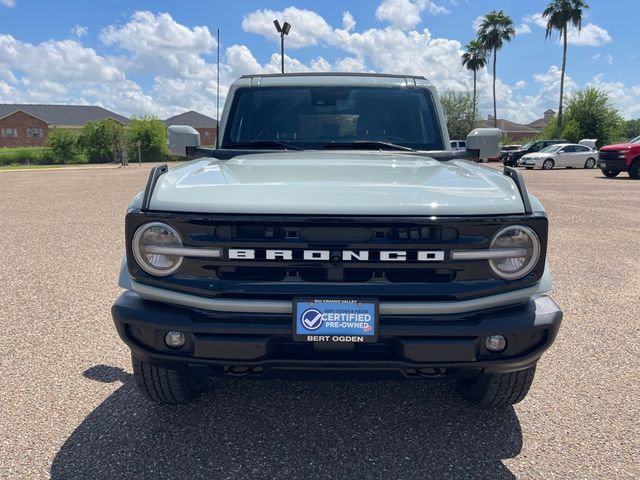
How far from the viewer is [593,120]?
42.1 meters

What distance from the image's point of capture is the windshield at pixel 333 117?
3.71 metres

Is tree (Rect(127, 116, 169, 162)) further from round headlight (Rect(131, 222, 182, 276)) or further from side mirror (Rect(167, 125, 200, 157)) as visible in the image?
round headlight (Rect(131, 222, 182, 276))

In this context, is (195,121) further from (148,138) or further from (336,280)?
(336,280)

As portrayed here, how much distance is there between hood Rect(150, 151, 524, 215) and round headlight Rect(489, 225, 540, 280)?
0.32ft

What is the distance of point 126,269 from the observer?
2426 mm

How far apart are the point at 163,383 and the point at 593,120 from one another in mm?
46577

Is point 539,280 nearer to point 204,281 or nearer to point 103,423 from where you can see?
point 204,281

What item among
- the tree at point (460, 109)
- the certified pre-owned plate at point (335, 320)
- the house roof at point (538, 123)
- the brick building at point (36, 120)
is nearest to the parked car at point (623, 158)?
the certified pre-owned plate at point (335, 320)

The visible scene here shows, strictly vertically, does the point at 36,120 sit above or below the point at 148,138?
above

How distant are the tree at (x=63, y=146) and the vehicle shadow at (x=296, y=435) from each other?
180ft

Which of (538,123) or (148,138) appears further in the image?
(538,123)

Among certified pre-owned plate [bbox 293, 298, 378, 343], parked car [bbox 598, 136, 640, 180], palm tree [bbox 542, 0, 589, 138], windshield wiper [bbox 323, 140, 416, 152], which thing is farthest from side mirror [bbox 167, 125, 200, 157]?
palm tree [bbox 542, 0, 589, 138]

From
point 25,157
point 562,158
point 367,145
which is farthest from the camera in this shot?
point 25,157

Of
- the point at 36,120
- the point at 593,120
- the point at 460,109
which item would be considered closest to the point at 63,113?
the point at 36,120
